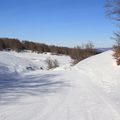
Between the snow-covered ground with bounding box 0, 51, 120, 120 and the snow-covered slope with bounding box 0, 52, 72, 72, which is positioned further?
the snow-covered slope with bounding box 0, 52, 72, 72

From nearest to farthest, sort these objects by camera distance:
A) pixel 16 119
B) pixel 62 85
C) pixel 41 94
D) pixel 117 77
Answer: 1. pixel 16 119
2. pixel 41 94
3. pixel 62 85
4. pixel 117 77

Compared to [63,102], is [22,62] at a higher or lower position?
higher

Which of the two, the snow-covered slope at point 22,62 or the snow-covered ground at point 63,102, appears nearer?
the snow-covered ground at point 63,102

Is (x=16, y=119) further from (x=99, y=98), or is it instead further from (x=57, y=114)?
(x=99, y=98)

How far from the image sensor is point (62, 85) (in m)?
14.2

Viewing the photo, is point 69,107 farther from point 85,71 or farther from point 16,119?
point 85,71

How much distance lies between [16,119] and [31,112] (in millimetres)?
864

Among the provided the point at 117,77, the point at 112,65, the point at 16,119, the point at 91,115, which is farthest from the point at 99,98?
the point at 112,65

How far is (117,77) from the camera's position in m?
15.6

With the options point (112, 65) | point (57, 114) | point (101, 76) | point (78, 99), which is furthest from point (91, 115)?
point (112, 65)

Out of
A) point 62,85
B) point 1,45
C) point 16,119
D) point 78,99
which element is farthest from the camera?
point 1,45

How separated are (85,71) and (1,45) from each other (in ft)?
264

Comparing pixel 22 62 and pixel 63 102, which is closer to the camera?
pixel 63 102

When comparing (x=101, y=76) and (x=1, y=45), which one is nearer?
(x=101, y=76)
